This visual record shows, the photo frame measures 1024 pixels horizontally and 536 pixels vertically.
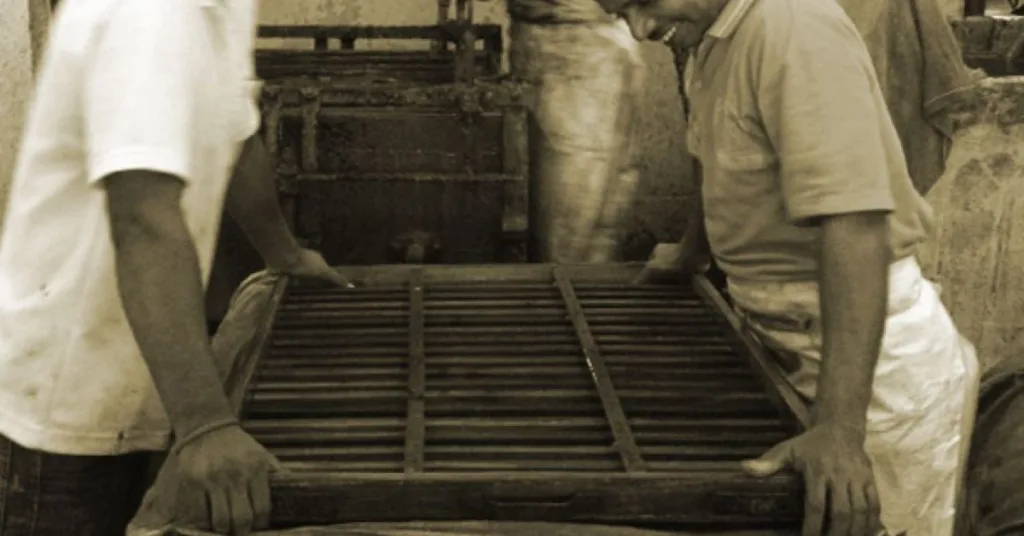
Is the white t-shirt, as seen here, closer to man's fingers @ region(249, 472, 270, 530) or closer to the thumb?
man's fingers @ region(249, 472, 270, 530)

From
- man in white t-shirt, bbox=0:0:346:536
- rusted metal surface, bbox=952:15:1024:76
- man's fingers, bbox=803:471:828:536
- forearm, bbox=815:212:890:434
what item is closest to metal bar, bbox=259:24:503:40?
rusted metal surface, bbox=952:15:1024:76

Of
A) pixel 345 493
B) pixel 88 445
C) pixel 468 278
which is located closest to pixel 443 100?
pixel 468 278

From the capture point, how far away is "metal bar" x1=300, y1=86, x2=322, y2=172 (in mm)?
2752

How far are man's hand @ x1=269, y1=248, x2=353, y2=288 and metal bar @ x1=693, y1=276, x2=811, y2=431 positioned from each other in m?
0.65

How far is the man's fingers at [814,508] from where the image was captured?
4.33 ft

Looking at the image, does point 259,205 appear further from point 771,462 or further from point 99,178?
point 771,462

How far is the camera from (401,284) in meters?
2.26

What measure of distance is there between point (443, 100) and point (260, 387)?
1.22 metres

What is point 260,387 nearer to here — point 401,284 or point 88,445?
point 88,445

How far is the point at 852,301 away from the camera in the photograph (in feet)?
4.77

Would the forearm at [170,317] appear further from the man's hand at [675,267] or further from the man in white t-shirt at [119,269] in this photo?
the man's hand at [675,267]

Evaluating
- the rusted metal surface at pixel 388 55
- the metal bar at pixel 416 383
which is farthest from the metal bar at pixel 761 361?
the rusted metal surface at pixel 388 55

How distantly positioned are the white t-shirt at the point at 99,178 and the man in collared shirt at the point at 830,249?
22.3 inches

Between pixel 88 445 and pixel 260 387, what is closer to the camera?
pixel 88 445
